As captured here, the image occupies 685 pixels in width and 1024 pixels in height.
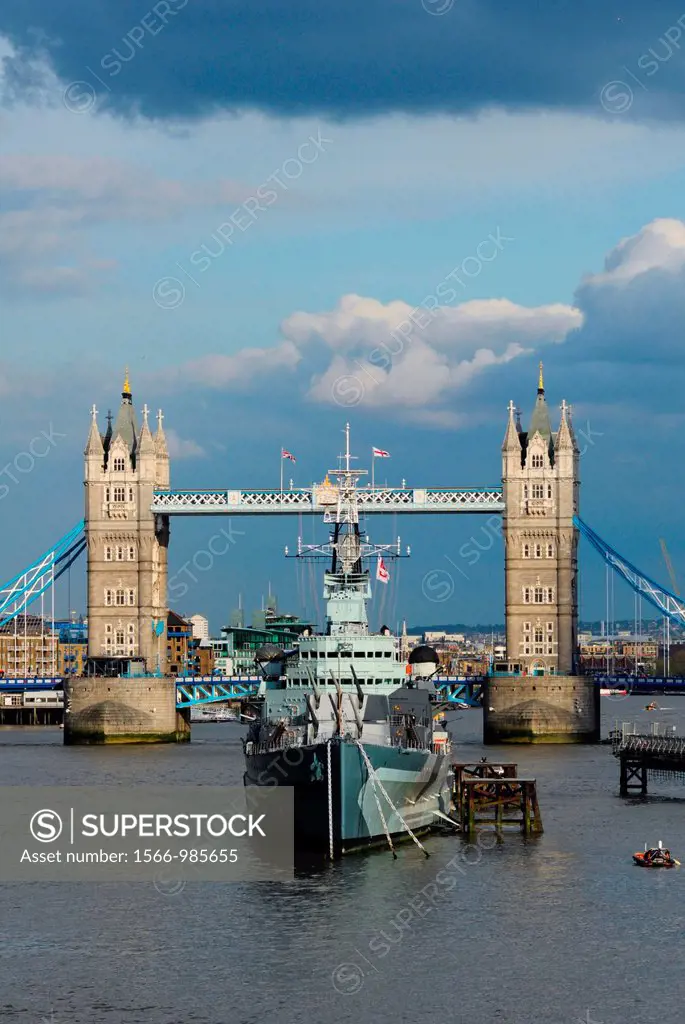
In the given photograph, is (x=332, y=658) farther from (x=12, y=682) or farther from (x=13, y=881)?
(x=12, y=682)

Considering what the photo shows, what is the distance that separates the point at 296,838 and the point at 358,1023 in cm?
2028

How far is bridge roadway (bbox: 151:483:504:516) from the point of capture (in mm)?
137250

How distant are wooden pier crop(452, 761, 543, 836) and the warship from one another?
107 centimetres

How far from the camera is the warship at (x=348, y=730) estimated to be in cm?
5878

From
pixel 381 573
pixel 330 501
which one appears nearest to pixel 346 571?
pixel 381 573

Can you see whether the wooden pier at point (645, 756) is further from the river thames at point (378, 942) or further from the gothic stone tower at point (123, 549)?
the gothic stone tower at point (123, 549)

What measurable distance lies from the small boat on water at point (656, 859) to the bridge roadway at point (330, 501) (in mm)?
76341

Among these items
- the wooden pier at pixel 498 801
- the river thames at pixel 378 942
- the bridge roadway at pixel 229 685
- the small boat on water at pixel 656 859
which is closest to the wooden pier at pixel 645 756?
the wooden pier at pixel 498 801

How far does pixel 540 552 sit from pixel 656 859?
80078mm

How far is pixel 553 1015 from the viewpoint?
41094 mm

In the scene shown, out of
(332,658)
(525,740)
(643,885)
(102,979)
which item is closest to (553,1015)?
(102,979)

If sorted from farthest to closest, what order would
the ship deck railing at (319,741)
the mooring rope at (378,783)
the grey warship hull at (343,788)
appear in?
the ship deck railing at (319,741) < the mooring rope at (378,783) < the grey warship hull at (343,788)

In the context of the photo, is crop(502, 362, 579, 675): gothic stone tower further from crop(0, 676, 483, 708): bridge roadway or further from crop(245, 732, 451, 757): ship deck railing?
crop(245, 732, 451, 757): ship deck railing

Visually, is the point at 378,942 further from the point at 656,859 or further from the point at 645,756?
the point at 645,756
